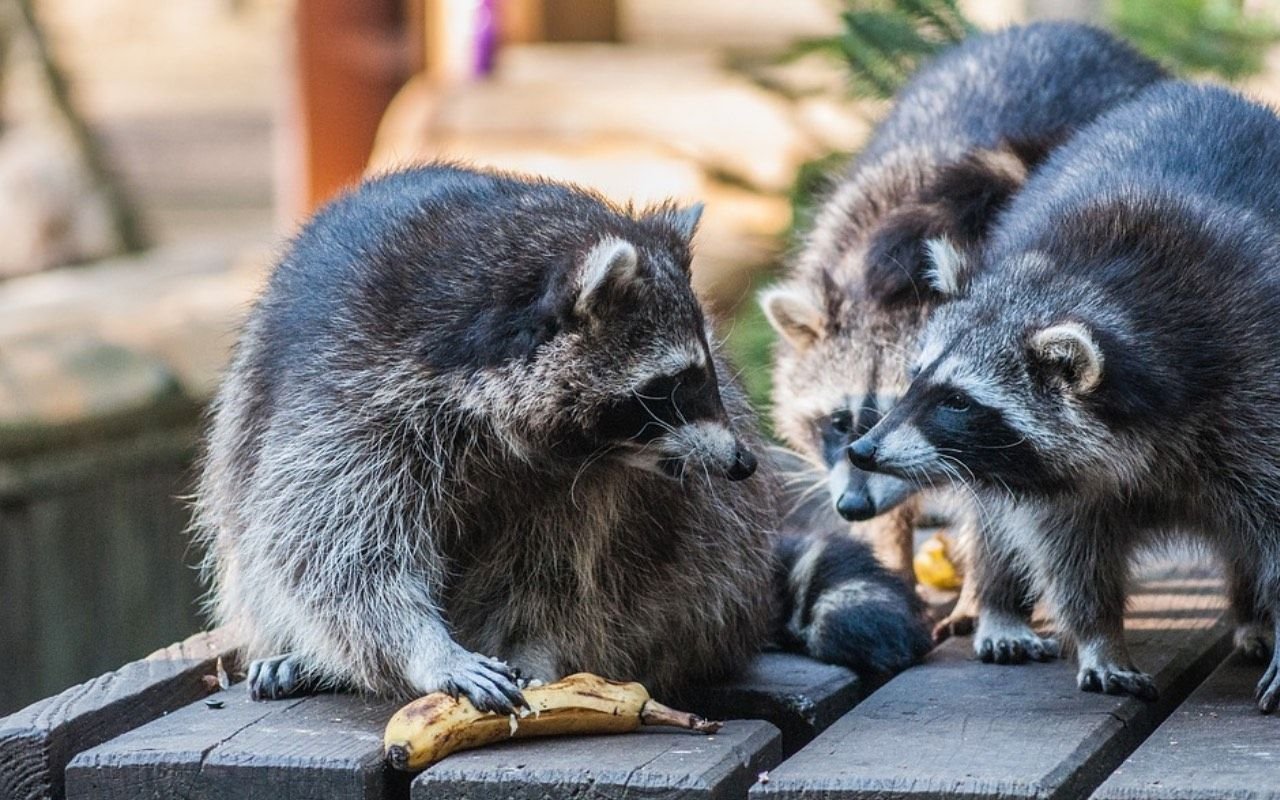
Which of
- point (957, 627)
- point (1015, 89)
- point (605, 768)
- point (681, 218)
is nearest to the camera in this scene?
point (605, 768)

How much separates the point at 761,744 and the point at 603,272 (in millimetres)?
700

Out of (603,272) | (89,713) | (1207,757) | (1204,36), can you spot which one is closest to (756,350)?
(1204,36)

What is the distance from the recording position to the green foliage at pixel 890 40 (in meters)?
4.75

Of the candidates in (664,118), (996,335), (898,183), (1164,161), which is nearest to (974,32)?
(898,183)

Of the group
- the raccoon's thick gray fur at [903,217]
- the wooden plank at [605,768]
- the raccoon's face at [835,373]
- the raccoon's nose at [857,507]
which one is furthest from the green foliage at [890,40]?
the wooden plank at [605,768]

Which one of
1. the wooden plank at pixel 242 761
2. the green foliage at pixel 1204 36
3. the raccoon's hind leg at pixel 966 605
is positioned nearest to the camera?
the wooden plank at pixel 242 761

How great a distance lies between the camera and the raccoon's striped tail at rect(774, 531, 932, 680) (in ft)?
10.1

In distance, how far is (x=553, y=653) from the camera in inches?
117

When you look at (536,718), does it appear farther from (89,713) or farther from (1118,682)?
(1118,682)

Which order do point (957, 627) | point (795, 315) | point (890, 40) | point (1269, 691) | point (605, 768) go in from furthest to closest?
point (890, 40)
point (795, 315)
point (957, 627)
point (1269, 691)
point (605, 768)

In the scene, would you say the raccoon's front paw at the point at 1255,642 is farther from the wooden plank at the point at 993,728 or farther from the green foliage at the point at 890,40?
the green foliage at the point at 890,40

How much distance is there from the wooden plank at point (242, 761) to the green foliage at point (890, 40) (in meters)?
2.52

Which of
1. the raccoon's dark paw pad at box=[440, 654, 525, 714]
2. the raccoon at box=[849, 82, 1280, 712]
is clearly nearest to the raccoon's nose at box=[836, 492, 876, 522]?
the raccoon at box=[849, 82, 1280, 712]

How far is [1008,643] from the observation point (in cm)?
323
